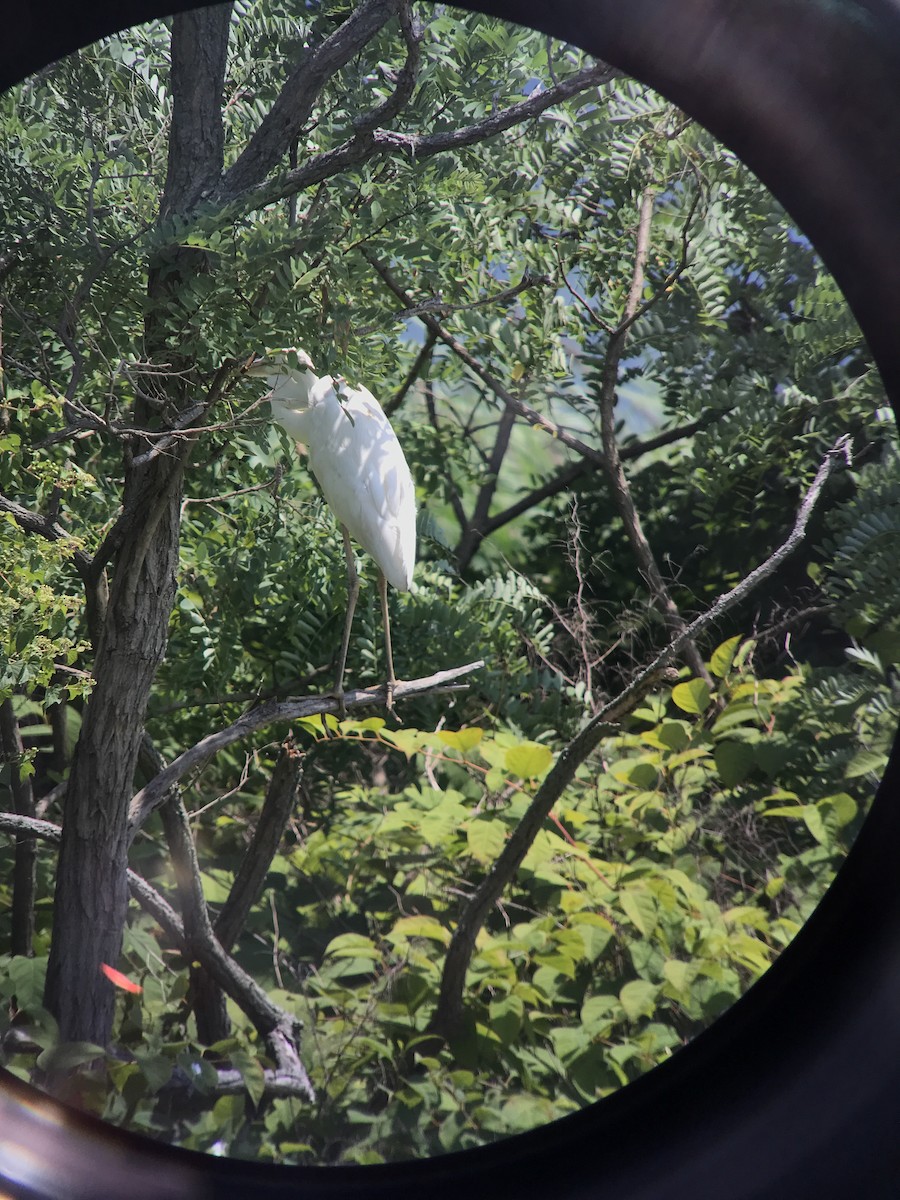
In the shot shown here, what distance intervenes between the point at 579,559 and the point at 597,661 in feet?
0.29

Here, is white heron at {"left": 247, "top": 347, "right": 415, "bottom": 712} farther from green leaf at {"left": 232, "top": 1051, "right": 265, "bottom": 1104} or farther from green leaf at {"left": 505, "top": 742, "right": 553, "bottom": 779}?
green leaf at {"left": 232, "top": 1051, "right": 265, "bottom": 1104}

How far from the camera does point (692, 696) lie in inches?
25.9

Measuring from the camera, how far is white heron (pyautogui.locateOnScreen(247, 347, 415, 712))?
57cm

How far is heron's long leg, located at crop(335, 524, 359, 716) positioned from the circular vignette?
1.00 ft

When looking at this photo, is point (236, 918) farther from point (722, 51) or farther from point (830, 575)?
point (722, 51)

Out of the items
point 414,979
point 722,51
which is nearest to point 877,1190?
point 414,979

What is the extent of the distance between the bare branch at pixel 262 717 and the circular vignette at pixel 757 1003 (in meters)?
0.20

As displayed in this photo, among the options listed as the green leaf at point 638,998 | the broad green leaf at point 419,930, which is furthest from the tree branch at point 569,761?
the green leaf at point 638,998

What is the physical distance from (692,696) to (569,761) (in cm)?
12

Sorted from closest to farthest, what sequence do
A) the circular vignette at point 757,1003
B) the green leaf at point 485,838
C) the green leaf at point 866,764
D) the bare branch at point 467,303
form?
the circular vignette at point 757,1003 → the green leaf at point 866,764 → the bare branch at point 467,303 → the green leaf at point 485,838

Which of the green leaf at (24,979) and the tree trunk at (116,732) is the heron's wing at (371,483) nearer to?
the tree trunk at (116,732)

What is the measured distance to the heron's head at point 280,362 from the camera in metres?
0.55

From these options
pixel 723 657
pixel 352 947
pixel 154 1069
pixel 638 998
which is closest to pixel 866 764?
pixel 723 657

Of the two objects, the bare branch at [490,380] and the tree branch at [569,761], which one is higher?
the bare branch at [490,380]
